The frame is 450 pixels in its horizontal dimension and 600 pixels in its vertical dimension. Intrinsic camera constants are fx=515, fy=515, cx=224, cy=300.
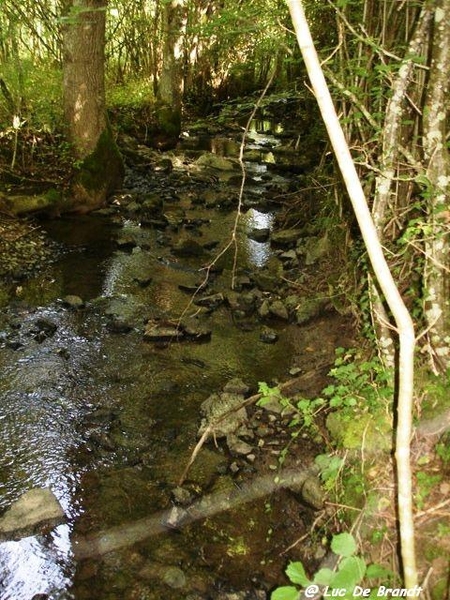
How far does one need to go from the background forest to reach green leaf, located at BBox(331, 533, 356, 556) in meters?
0.34

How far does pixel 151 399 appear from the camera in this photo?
14.3 feet

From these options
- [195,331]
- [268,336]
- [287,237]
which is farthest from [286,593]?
[287,237]

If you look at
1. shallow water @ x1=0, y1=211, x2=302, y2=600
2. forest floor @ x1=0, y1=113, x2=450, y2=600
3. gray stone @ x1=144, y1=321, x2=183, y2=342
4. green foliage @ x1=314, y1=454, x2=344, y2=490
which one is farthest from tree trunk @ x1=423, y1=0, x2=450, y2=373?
gray stone @ x1=144, y1=321, x2=183, y2=342

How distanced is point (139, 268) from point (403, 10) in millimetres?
4245

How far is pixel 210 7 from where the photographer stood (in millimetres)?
14406

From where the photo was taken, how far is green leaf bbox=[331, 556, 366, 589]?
7.50 ft

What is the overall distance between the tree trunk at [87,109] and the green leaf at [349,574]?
694cm

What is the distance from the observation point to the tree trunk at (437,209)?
10.1 ft

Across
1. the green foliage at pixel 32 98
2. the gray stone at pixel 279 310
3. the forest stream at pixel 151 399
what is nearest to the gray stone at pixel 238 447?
the forest stream at pixel 151 399

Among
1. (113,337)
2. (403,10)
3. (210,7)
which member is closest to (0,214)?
(113,337)

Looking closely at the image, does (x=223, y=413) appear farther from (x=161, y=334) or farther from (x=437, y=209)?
(x=437, y=209)

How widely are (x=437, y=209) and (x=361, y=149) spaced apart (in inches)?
29.8

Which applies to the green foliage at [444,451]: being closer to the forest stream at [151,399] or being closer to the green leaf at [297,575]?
the forest stream at [151,399]

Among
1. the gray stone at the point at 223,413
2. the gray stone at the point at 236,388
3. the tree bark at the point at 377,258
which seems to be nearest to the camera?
the tree bark at the point at 377,258
